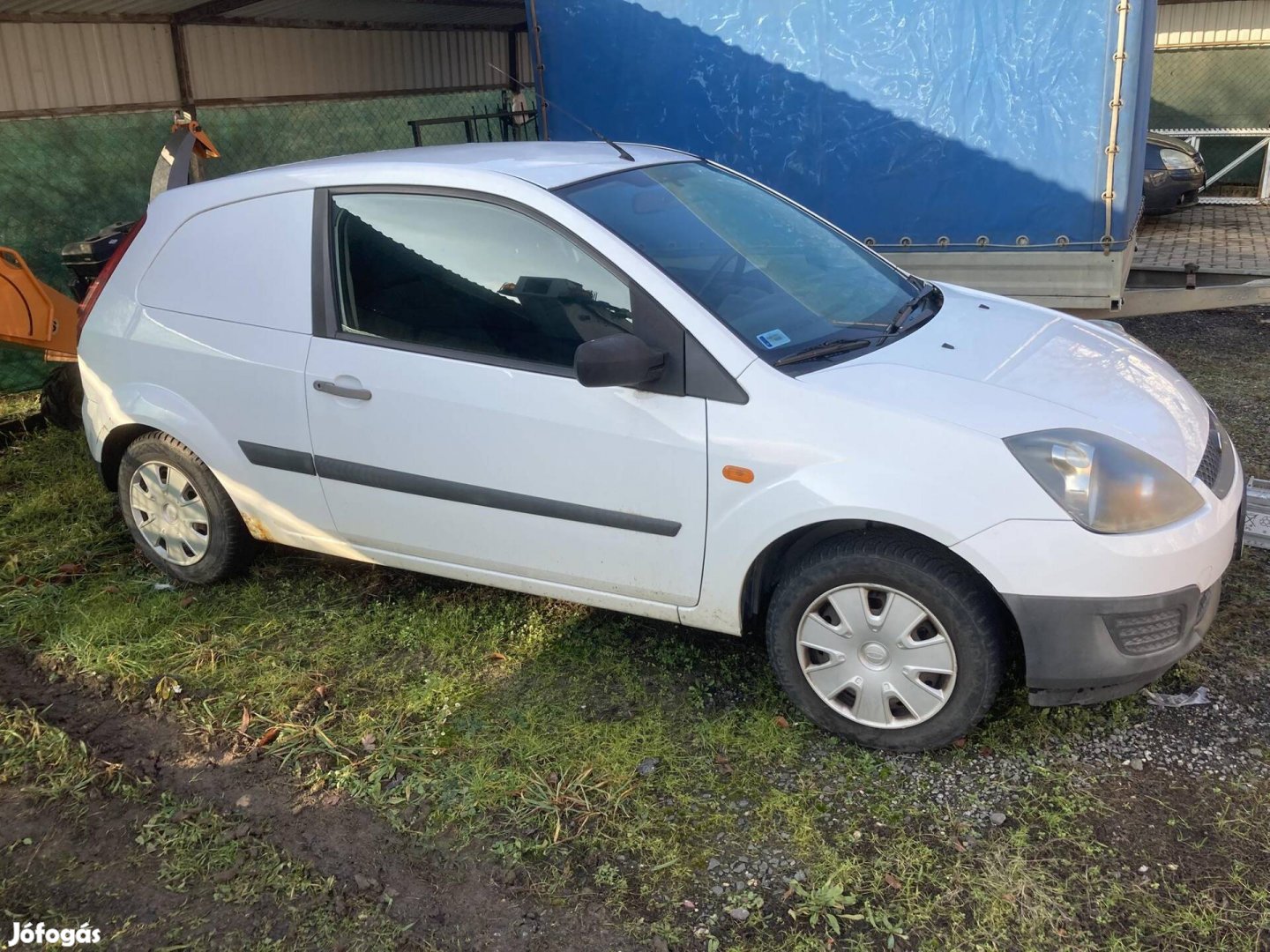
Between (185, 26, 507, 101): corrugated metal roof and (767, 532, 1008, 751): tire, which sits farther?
(185, 26, 507, 101): corrugated metal roof

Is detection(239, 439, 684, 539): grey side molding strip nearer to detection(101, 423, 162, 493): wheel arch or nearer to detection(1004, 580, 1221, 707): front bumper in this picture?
detection(101, 423, 162, 493): wheel arch

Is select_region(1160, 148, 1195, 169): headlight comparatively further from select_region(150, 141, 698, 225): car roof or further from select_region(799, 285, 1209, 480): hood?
select_region(150, 141, 698, 225): car roof

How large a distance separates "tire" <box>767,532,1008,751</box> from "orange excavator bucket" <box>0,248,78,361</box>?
4395 mm

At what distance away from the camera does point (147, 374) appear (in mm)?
4105

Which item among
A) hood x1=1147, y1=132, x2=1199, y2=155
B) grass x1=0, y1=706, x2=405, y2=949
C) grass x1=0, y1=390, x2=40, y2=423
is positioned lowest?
grass x1=0, y1=390, x2=40, y2=423

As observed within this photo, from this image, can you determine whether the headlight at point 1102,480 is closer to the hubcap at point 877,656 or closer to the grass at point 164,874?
the hubcap at point 877,656

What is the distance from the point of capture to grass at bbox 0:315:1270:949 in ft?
8.73

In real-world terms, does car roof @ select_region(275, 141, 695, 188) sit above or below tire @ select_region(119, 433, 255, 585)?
above

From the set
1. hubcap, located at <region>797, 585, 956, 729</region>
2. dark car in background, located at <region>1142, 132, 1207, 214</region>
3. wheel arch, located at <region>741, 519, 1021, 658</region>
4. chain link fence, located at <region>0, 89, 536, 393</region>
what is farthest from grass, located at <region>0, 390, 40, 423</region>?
dark car in background, located at <region>1142, 132, 1207, 214</region>

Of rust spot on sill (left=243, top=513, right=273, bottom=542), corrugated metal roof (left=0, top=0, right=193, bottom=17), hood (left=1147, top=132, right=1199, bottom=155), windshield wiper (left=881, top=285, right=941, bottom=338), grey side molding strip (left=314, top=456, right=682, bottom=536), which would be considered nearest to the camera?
grey side molding strip (left=314, top=456, right=682, bottom=536)

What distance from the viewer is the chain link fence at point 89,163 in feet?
21.9

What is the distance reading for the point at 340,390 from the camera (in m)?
3.63

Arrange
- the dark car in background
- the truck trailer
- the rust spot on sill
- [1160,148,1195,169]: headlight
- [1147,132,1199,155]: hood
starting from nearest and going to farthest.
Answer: the rust spot on sill
the truck trailer
the dark car in background
[1160,148,1195,169]: headlight
[1147,132,1199,155]: hood

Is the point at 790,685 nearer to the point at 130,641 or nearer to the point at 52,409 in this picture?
the point at 130,641
